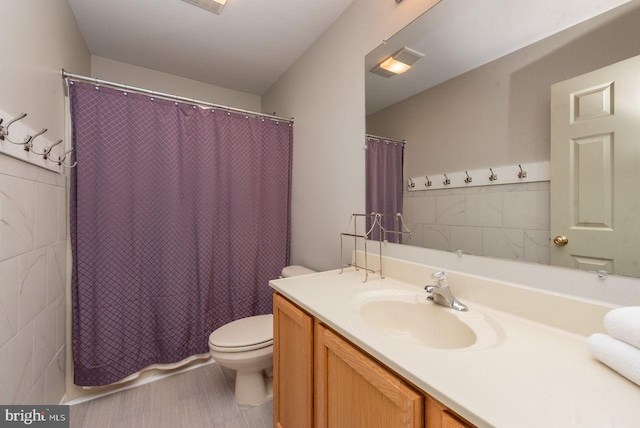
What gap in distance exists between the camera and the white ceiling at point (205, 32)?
60.9 inches

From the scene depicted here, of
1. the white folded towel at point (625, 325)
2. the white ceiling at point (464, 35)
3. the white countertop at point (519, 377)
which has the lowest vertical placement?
the white countertop at point (519, 377)

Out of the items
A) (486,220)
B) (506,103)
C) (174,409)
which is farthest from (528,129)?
(174,409)

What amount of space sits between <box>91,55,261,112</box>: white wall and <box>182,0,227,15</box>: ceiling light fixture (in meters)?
0.96

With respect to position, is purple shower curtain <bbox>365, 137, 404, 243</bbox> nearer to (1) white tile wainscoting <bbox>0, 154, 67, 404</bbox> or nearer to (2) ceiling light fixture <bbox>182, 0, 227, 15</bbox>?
(2) ceiling light fixture <bbox>182, 0, 227, 15</bbox>

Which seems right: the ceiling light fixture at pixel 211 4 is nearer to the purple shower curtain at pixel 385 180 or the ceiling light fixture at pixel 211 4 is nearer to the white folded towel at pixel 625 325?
the purple shower curtain at pixel 385 180

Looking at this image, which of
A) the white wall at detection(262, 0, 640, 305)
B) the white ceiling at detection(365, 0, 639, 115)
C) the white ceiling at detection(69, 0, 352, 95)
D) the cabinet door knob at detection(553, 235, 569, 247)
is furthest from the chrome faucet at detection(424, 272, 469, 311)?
the white ceiling at detection(69, 0, 352, 95)

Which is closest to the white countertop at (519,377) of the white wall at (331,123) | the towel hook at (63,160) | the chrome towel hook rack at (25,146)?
the white wall at (331,123)

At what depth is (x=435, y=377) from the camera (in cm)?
52

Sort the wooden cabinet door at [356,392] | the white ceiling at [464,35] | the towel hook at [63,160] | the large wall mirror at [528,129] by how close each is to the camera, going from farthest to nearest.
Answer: the towel hook at [63,160] < the white ceiling at [464,35] < the large wall mirror at [528,129] < the wooden cabinet door at [356,392]

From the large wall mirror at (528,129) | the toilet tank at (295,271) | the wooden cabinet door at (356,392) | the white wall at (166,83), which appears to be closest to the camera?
the wooden cabinet door at (356,392)

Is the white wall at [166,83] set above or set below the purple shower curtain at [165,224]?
above

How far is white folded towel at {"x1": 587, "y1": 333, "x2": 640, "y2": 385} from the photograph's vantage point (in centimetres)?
49

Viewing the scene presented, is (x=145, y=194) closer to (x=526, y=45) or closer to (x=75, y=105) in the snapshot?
(x=75, y=105)

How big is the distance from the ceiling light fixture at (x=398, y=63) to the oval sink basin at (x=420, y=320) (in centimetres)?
105
